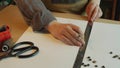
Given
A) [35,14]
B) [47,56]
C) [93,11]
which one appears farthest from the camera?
[93,11]

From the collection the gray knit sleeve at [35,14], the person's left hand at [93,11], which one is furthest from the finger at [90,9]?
the gray knit sleeve at [35,14]

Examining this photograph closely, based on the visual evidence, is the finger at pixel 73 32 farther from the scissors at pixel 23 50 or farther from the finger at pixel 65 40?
the scissors at pixel 23 50

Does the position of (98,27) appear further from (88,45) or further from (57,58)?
(57,58)

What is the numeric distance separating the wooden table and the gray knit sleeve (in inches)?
1.8

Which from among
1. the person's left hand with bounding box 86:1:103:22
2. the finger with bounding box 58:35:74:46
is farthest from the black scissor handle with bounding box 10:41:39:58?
the person's left hand with bounding box 86:1:103:22

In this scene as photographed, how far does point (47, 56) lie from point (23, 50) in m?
0.10

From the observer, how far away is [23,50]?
0.83 metres

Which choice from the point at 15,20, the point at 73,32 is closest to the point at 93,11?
the point at 73,32

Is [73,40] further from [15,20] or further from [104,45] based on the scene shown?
[15,20]

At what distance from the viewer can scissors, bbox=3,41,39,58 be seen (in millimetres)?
806

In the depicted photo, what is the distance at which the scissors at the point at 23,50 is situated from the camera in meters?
0.81

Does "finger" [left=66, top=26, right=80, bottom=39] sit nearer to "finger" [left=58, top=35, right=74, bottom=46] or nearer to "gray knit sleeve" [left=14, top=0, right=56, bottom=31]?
"finger" [left=58, top=35, right=74, bottom=46]

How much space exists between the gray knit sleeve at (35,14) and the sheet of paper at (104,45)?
0.21 m

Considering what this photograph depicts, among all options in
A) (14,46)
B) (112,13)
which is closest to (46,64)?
(14,46)
